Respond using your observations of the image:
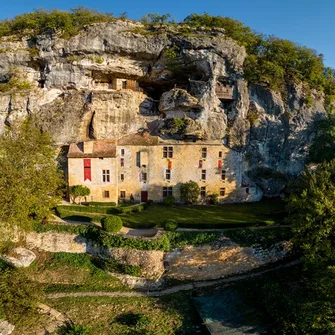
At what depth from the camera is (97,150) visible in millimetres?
27938

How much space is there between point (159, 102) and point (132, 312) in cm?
2061

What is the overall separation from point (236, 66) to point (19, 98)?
21684 millimetres

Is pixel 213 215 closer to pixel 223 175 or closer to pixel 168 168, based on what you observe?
pixel 223 175

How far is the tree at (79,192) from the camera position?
26595 millimetres

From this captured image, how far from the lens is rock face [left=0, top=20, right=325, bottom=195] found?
27734mm

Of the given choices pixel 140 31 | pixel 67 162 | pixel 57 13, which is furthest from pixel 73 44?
pixel 67 162

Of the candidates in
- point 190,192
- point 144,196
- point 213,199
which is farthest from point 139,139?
point 213,199

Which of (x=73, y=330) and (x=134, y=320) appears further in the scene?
(x=134, y=320)

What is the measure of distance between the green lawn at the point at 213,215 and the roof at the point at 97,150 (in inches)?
265

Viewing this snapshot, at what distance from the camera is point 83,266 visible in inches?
780

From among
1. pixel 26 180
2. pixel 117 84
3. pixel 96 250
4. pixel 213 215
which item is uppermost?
pixel 117 84

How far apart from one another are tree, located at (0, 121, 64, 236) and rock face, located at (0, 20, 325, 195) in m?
5.45

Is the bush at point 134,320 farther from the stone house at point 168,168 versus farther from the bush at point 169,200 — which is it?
the stone house at point 168,168

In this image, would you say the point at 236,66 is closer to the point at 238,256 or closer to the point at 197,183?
the point at 197,183
